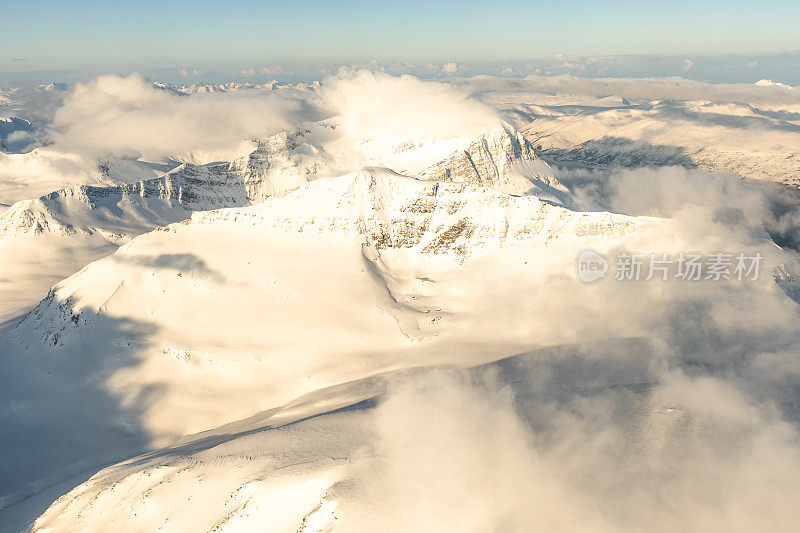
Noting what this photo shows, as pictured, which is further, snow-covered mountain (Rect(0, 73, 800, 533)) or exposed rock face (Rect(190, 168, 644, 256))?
exposed rock face (Rect(190, 168, 644, 256))

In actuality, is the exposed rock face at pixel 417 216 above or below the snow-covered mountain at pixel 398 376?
above

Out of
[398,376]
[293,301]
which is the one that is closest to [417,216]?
[293,301]

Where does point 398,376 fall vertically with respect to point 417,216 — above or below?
below

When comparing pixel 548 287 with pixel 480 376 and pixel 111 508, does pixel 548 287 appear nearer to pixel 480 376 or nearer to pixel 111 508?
pixel 480 376

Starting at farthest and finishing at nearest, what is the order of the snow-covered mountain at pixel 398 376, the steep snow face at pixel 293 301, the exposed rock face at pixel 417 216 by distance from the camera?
the exposed rock face at pixel 417 216 < the steep snow face at pixel 293 301 < the snow-covered mountain at pixel 398 376

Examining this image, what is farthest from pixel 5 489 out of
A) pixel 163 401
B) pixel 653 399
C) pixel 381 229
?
pixel 653 399

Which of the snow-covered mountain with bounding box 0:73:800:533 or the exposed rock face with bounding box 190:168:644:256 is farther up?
the exposed rock face with bounding box 190:168:644:256

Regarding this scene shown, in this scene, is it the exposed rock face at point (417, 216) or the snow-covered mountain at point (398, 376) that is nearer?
the snow-covered mountain at point (398, 376)

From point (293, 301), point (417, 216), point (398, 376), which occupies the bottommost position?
point (398, 376)

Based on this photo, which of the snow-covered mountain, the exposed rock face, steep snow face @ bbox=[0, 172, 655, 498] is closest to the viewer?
the snow-covered mountain

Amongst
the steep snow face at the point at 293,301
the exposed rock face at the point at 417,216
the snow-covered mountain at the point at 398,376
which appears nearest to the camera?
the snow-covered mountain at the point at 398,376

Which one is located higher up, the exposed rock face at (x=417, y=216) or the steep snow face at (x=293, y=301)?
the exposed rock face at (x=417, y=216)

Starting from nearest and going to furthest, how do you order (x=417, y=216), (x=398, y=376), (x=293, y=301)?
1. (x=398, y=376)
2. (x=293, y=301)
3. (x=417, y=216)

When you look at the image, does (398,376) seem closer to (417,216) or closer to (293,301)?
(293,301)
